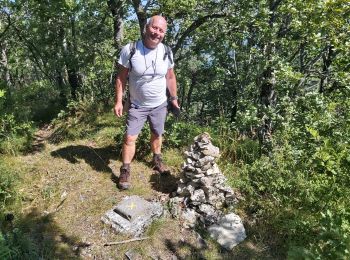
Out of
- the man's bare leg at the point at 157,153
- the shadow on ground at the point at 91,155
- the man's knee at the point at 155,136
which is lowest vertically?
the shadow on ground at the point at 91,155

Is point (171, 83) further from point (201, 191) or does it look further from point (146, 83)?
point (201, 191)

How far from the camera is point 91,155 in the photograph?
5.94m

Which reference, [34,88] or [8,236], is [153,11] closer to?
[34,88]

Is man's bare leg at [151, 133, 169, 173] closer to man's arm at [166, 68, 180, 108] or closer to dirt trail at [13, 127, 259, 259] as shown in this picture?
dirt trail at [13, 127, 259, 259]

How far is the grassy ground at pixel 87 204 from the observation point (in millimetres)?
4137

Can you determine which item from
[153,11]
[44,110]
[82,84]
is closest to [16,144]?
[44,110]

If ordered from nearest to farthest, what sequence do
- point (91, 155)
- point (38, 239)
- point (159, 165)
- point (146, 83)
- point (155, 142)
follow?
point (38, 239) < point (146, 83) < point (155, 142) < point (159, 165) < point (91, 155)

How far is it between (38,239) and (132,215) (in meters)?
1.08

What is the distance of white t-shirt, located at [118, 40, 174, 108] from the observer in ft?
14.8

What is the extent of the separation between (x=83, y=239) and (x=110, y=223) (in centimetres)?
35

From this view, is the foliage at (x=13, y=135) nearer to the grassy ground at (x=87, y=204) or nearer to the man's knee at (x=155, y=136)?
the grassy ground at (x=87, y=204)

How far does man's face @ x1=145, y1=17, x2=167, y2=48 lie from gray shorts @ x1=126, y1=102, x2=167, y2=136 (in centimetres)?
85

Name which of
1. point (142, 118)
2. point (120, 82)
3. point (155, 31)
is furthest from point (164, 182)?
point (155, 31)

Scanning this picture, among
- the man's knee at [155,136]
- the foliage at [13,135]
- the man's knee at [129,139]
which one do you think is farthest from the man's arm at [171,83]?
the foliage at [13,135]
